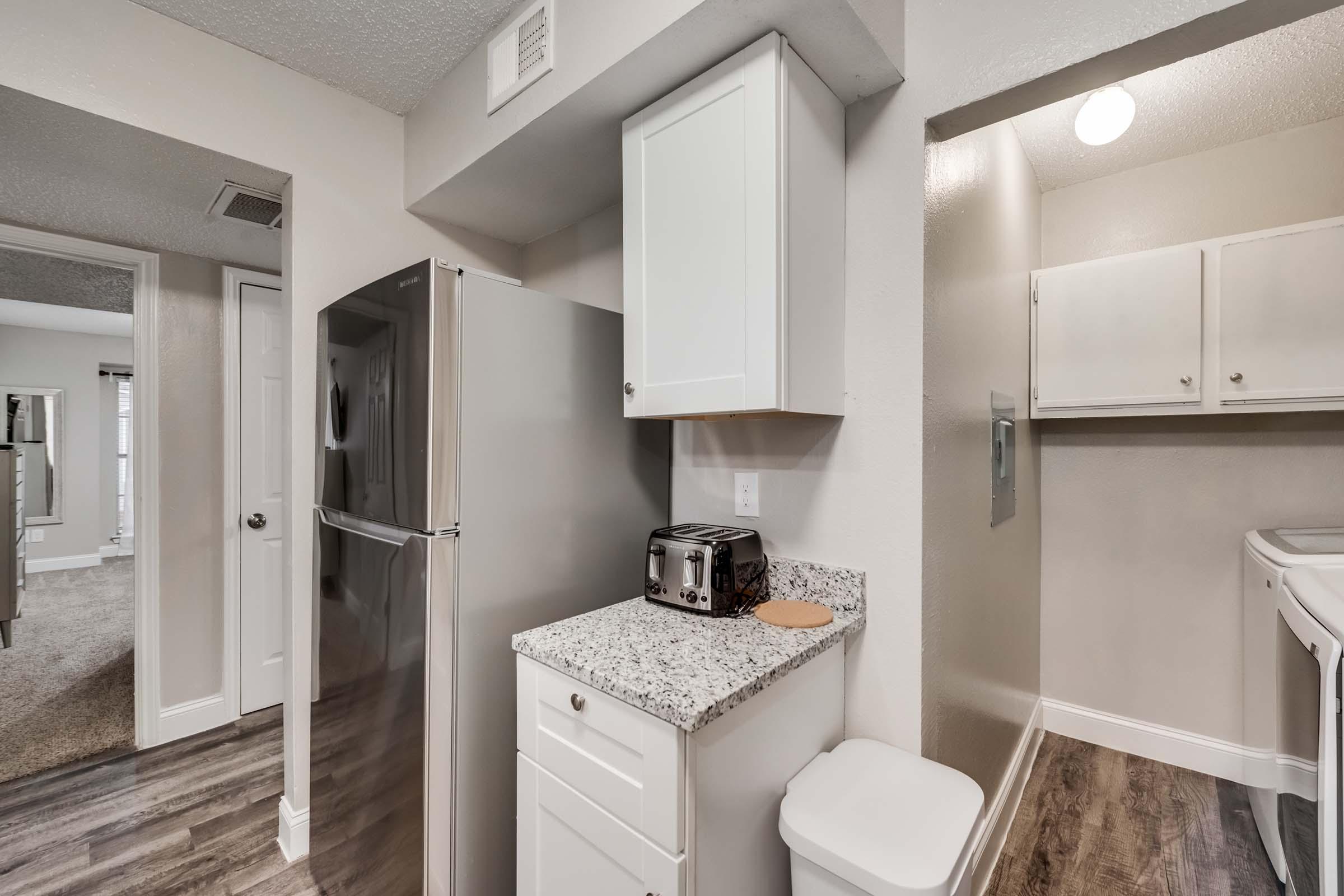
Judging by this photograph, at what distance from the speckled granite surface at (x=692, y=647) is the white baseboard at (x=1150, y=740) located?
6.21ft

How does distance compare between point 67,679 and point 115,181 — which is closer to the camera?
point 115,181

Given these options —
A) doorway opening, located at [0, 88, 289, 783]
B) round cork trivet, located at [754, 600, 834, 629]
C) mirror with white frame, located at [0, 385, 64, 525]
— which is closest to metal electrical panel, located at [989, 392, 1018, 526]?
round cork trivet, located at [754, 600, 834, 629]

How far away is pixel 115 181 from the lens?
74.3 inches

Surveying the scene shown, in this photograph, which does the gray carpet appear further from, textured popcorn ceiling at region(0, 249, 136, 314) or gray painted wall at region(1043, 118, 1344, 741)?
gray painted wall at region(1043, 118, 1344, 741)

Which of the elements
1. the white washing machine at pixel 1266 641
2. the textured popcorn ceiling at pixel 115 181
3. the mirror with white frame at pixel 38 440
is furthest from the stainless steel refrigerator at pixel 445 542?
the mirror with white frame at pixel 38 440

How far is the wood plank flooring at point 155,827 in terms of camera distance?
172 cm

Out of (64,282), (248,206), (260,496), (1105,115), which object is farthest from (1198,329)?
(64,282)

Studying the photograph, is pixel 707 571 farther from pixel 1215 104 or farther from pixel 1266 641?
pixel 1215 104

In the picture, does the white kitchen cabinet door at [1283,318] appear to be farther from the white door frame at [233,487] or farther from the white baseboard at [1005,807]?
the white door frame at [233,487]

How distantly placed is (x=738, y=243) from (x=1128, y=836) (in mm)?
2344

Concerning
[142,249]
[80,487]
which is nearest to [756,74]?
[142,249]

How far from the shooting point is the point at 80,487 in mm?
5531

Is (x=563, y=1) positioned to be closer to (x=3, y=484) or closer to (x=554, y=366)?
(x=554, y=366)

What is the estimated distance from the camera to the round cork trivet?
1274mm
